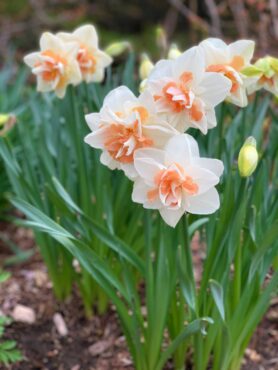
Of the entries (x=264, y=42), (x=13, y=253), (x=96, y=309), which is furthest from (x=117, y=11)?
(x=96, y=309)

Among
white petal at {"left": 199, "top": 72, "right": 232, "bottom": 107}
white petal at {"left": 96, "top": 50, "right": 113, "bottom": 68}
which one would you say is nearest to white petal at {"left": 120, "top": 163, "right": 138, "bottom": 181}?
white petal at {"left": 199, "top": 72, "right": 232, "bottom": 107}

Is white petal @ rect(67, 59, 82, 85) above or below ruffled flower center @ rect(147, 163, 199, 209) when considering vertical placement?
above

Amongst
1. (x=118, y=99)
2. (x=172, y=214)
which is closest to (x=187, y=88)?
(x=118, y=99)

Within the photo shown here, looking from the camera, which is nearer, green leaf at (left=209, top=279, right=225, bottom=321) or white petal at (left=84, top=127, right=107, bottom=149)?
white petal at (left=84, top=127, right=107, bottom=149)

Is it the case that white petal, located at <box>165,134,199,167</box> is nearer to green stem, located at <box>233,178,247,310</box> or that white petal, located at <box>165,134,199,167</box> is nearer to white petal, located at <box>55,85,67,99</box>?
green stem, located at <box>233,178,247,310</box>

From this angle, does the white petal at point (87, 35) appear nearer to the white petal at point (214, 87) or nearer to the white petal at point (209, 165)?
the white petal at point (214, 87)

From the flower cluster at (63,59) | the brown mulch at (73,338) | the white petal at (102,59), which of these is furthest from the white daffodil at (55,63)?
the brown mulch at (73,338)
